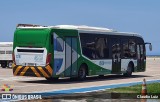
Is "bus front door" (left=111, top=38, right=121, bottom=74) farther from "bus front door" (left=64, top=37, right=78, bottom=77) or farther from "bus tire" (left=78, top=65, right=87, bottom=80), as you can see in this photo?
"bus front door" (left=64, top=37, right=78, bottom=77)

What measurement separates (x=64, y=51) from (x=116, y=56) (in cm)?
643

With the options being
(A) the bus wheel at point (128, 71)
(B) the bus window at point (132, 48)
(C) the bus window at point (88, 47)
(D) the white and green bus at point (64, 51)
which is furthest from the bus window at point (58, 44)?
(A) the bus wheel at point (128, 71)

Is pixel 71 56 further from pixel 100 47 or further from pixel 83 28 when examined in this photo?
pixel 100 47

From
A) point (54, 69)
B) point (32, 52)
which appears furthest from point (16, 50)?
point (54, 69)

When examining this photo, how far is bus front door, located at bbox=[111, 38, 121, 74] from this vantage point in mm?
29556

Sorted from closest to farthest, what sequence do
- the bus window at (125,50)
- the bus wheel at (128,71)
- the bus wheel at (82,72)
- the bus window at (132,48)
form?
the bus wheel at (82,72)
the bus window at (125,50)
the bus window at (132,48)
the bus wheel at (128,71)

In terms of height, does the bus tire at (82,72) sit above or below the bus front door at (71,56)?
below

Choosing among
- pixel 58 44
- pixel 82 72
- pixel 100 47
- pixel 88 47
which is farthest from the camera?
pixel 100 47

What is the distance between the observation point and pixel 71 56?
25.0m

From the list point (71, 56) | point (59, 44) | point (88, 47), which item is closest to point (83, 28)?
point (88, 47)

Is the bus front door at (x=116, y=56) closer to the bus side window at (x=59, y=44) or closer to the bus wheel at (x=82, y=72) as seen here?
the bus wheel at (x=82, y=72)

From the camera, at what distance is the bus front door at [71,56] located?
2459 cm

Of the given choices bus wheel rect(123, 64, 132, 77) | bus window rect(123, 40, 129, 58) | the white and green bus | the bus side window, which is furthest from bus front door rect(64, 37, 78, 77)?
bus wheel rect(123, 64, 132, 77)

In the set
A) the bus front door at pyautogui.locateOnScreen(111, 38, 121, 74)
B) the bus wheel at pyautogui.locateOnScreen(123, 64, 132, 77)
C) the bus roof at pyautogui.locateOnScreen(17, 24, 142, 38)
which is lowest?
the bus wheel at pyautogui.locateOnScreen(123, 64, 132, 77)
